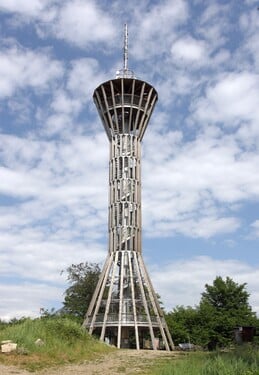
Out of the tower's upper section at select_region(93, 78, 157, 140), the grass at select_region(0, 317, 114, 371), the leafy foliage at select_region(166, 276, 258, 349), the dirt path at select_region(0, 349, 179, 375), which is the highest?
the tower's upper section at select_region(93, 78, 157, 140)

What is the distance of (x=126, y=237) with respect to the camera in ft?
116

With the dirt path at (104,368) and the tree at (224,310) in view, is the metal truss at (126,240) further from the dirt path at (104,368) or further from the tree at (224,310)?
the dirt path at (104,368)

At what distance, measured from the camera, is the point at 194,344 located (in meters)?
37.4

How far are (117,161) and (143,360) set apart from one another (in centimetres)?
2181

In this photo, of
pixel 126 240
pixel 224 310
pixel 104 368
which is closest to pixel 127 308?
pixel 126 240

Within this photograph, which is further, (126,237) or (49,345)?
(126,237)

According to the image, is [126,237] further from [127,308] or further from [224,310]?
→ [224,310]

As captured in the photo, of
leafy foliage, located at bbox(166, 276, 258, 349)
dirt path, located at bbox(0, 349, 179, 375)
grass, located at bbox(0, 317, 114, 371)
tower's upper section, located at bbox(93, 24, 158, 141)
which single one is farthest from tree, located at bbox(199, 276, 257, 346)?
dirt path, located at bbox(0, 349, 179, 375)

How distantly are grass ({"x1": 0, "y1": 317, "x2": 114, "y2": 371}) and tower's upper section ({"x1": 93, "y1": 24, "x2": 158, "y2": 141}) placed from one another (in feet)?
68.2

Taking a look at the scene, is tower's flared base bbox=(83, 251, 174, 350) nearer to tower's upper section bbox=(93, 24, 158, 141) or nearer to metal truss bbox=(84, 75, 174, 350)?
metal truss bbox=(84, 75, 174, 350)

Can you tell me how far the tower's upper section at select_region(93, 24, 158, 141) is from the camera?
125ft

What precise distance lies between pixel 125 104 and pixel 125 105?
0.31 ft

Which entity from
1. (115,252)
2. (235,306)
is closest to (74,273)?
(115,252)

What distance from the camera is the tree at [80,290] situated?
4131 cm
